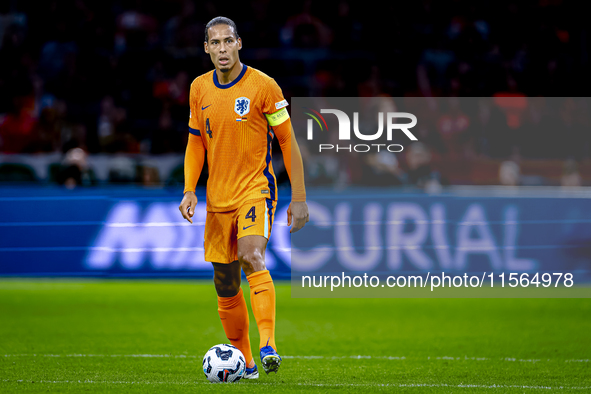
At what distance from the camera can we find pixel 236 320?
5.26 metres

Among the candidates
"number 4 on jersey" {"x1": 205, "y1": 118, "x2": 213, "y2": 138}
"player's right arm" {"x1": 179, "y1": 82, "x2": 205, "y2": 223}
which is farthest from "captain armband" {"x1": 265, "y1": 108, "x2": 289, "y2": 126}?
"player's right arm" {"x1": 179, "y1": 82, "x2": 205, "y2": 223}

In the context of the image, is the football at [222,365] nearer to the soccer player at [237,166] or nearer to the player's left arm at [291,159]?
the soccer player at [237,166]

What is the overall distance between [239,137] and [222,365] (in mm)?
1424

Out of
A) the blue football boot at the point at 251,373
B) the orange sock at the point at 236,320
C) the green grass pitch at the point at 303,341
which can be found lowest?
the green grass pitch at the point at 303,341

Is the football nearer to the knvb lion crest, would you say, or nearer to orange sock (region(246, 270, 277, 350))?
orange sock (region(246, 270, 277, 350))

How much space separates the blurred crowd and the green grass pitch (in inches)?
131

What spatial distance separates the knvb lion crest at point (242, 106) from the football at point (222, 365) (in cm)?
146

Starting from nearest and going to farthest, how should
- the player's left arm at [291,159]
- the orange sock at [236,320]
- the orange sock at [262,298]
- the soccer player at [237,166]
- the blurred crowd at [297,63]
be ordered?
the orange sock at [262,298], the soccer player at [237,166], the player's left arm at [291,159], the orange sock at [236,320], the blurred crowd at [297,63]

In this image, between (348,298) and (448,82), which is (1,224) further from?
(448,82)

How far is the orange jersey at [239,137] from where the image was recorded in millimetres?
5082

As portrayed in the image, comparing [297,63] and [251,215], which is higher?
[297,63]

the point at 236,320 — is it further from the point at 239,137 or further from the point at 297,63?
the point at 297,63

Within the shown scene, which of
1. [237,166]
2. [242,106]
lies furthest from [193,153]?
[242,106]

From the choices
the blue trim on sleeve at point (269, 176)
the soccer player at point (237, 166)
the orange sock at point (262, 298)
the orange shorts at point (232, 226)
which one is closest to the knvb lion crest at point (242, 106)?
the soccer player at point (237, 166)
